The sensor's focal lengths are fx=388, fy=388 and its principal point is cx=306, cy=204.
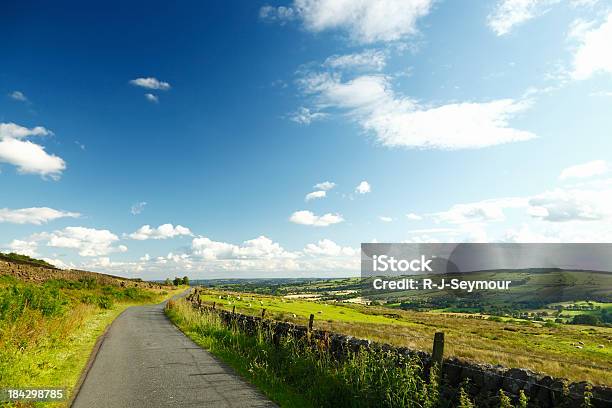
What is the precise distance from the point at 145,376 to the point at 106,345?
7247mm

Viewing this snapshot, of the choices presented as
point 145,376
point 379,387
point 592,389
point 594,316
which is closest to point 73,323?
point 145,376

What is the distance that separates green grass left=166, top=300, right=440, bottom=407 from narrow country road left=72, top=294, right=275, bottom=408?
2.14 feet

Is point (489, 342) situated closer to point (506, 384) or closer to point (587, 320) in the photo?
point (506, 384)

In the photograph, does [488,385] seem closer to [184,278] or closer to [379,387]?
[379,387]

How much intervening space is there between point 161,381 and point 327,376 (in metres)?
4.67

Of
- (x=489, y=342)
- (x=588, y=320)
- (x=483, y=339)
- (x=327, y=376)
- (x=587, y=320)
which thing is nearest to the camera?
(x=327, y=376)

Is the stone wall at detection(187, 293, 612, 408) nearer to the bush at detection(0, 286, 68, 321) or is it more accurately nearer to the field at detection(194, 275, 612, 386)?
the bush at detection(0, 286, 68, 321)

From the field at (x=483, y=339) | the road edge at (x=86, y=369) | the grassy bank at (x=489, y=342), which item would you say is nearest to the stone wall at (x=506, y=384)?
the road edge at (x=86, y=369)

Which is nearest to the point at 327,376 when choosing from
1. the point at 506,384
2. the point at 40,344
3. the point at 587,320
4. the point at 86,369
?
the point at 506,384

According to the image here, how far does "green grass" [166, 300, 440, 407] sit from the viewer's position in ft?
25.8

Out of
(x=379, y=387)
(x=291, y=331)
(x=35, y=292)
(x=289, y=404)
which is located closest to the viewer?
(x=379, y=387)

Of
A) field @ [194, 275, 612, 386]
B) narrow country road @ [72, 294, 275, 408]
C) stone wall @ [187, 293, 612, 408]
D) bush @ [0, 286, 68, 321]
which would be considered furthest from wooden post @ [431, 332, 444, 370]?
field @ [194, 275, 612, 386]

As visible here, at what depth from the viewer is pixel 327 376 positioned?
9773 mm

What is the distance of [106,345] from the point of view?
56.3ft
